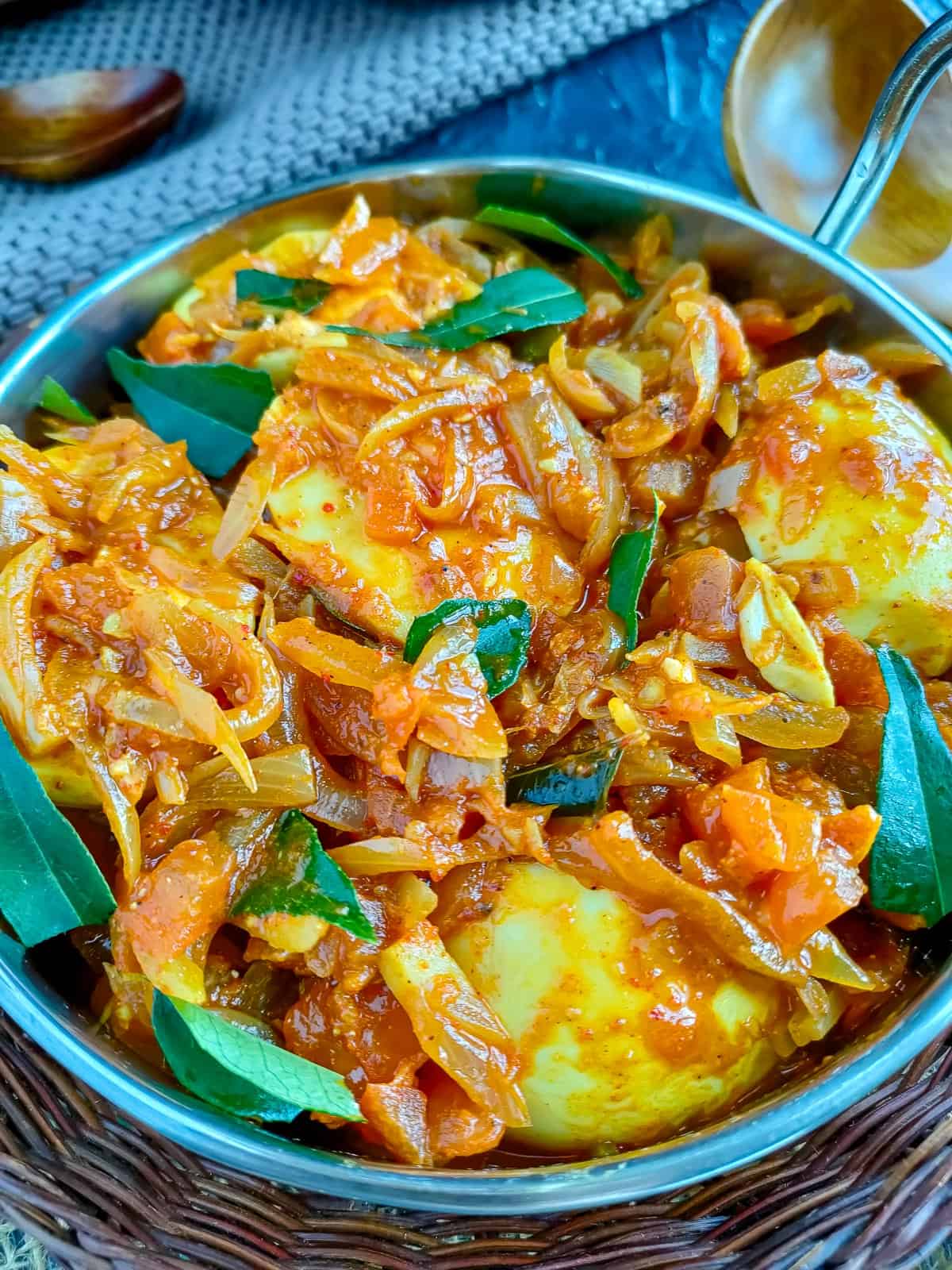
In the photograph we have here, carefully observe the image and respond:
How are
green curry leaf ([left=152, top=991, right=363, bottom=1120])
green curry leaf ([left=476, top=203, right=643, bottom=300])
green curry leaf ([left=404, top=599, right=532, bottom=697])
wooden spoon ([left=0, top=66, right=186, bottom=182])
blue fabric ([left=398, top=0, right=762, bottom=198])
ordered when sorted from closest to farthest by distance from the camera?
1. green curry leaf ([left=152, top=991, right=363, bottom=1120])
2. green curry leaf ([left=404, top=599, right=532, bottom=697])
3. green curry leaf ([left=476, top=203, right=643, bottom=300])
4. wooden spoon ([left=0, top=66, right=186, bottom=182])
5. blue fabric ([left=398, top=0, right=762, bottom=198])

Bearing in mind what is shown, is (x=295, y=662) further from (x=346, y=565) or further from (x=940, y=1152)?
(x=940, y=1152)

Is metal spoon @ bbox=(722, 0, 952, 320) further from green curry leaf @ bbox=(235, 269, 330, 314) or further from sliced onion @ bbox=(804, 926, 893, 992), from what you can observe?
sliced onion @ bbox=(804, 926, 893, 992)

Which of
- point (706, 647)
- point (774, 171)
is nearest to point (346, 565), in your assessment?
point (706, 647)

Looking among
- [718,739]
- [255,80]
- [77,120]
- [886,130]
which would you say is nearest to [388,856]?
[718,739]

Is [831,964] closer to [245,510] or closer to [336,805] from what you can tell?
[336,805]

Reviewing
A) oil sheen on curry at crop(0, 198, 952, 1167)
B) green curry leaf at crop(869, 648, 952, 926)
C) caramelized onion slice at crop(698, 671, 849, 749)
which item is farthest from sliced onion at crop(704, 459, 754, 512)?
green curry leaf at crop(869, 648, 952, 926)
